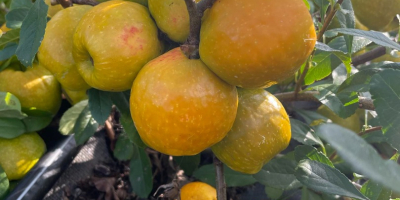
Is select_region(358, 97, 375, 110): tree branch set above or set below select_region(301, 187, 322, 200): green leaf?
above

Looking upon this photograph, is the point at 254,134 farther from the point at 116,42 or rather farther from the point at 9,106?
the point at 9,106

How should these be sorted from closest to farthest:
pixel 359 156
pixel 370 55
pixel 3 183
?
pixel 359 156, pixel 3 183, pixel 370 55

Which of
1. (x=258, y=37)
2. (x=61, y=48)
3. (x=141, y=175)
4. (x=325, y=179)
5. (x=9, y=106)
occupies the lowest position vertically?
(x=141, y=175)

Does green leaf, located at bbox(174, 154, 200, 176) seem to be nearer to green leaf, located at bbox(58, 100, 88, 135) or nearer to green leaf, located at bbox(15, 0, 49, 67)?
green leaf, located at bbox(58, 100, 88, 135)

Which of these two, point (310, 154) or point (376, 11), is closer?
point (310, 154)

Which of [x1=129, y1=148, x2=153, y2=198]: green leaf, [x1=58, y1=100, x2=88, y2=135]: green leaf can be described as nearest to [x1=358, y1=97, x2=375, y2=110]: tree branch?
[x1=129, y1=148, x2=153, y2=198]: green leaf

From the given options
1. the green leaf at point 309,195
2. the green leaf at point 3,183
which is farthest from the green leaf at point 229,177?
the green leaf at point 3,183

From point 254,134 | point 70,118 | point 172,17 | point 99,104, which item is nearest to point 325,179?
point 254,134
